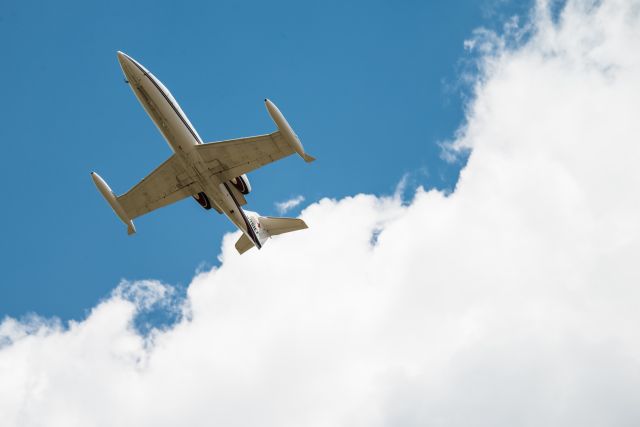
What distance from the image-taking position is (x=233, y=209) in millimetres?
45719

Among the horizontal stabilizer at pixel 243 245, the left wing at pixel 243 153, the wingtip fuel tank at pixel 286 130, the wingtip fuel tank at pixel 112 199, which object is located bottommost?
the wingtip fuel tank at pixel 112 199

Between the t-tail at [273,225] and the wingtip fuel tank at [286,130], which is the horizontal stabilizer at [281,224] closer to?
the t-tail at [273,225]

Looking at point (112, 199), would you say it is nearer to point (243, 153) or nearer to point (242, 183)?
point (242, 183)

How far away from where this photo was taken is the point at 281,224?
50781mm

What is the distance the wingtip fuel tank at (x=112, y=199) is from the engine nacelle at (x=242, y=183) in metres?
7.42

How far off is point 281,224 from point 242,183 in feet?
21.6

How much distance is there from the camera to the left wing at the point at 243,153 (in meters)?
42.2

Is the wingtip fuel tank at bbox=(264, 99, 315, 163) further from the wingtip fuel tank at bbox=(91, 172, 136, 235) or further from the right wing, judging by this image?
the wingtip fuel tank at bbox=(91, 172, 136, 235)

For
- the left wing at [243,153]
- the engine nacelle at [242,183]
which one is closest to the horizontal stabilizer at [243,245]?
the engine nacelle at [242,183]

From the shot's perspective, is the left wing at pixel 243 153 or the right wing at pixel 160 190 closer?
the left wing at pixel 243 153

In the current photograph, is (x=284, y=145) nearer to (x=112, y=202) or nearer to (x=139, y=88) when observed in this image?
(x=139, y=88)

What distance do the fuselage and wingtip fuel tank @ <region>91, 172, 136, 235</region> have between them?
5527 mm

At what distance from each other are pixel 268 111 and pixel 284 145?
3.59 metres

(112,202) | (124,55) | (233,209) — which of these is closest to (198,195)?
(233,209)
